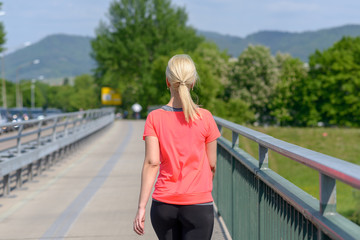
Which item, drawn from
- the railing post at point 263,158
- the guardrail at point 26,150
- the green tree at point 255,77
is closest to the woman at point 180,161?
the railing post at point 263,158

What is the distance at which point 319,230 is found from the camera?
259cm

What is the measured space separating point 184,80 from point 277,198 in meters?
1.10

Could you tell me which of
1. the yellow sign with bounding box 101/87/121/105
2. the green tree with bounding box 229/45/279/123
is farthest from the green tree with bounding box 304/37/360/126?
the yellow sign with bounding box 101/87/121/105

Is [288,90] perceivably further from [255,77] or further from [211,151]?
[211,151]

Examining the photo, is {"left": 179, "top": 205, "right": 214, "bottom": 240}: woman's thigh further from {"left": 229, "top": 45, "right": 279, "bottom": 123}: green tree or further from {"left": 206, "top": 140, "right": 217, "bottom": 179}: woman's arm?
{"left": 229, "top": 45, "right": 279, "bottom": 123}: green tree

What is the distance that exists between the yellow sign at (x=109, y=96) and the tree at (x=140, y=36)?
10.9m

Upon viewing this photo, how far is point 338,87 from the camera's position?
242ft

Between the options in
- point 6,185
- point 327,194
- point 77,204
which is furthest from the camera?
point 6,185

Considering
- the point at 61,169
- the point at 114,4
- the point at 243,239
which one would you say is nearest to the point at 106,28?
the point at 114,4

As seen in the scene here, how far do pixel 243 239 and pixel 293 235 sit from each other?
6.95 feet

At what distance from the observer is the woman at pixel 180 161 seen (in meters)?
3.10

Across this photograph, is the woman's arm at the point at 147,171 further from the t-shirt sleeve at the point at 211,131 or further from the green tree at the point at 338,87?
the green tree at the point at 338,87

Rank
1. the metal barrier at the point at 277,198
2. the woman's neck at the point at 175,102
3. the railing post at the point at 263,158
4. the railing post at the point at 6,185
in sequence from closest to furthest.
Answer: the metal barrier at the point at 277,198 < the woman's neck at the point at 175,102 < the railing post at the point at 263,158 < the railing post at the point at 6,185

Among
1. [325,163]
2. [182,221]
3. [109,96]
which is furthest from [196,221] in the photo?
A: [109,96]
